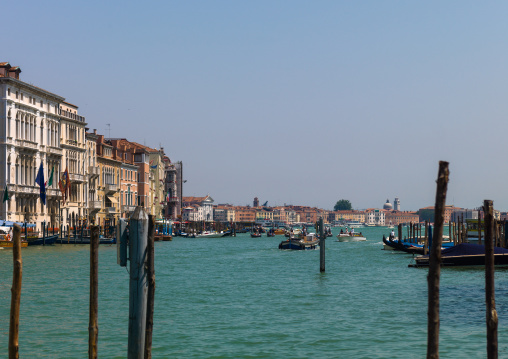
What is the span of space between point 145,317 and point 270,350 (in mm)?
4882

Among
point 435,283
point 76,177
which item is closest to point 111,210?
point 76,177

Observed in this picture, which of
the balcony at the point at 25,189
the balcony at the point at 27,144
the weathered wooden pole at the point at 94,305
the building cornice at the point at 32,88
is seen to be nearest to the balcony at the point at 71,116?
the building cornice at the point at 32,88

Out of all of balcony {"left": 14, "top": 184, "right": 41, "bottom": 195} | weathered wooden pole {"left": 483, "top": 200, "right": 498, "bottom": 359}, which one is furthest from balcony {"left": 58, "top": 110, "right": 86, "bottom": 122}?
weathered wooden pole {"left": 483, "top": 200, "right": 498, "bottom": 359}

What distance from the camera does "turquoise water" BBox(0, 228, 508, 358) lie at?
43.8 ft

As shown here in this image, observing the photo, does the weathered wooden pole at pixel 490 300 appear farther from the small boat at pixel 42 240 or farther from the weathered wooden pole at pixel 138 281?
the small boat at pixel 42 240

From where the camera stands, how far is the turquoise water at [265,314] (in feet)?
43.8

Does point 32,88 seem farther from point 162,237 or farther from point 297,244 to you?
point 162,237

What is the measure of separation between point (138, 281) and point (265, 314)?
29.6ft

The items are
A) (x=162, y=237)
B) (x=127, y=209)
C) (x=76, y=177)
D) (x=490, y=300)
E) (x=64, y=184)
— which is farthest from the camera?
(x=127, y=209)

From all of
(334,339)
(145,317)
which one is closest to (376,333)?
(334,339)

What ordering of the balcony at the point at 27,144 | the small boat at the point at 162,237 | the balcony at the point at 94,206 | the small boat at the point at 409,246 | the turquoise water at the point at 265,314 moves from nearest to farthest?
the turquoise water at the point at 265,314, the small boat at the point at 409,246, the balcony at the point at 27,144, the balcony at the point at 94,206, the small boat at the point at 162,237

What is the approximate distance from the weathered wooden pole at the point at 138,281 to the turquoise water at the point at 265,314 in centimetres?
407

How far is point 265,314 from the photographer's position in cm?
1741

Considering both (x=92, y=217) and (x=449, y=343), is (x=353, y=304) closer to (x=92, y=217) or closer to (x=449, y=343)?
(x=449, y=343)
